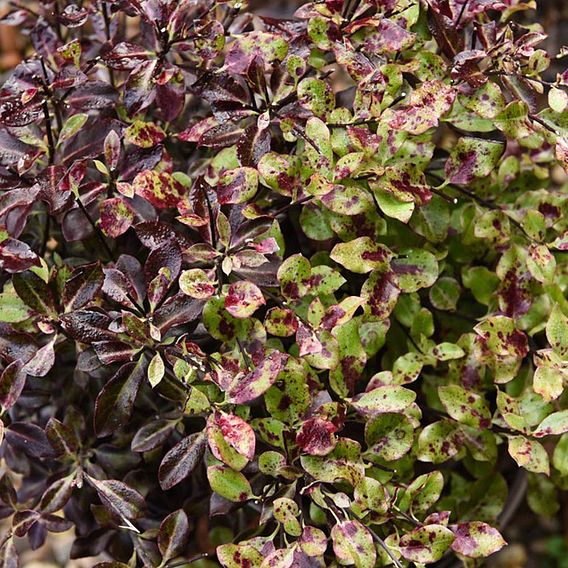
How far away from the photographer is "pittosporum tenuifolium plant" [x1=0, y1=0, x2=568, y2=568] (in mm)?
731

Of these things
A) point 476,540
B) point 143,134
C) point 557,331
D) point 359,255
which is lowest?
point 476,540

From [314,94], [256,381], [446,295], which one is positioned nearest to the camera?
[256,381]

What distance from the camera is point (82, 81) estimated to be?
79cm

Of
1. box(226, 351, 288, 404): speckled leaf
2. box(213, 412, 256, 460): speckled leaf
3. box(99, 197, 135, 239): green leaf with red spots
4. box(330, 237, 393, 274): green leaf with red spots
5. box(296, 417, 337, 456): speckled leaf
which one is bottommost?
box(296, 417, 337, 456): speckled leaf

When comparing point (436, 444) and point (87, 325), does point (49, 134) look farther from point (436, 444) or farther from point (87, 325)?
point (436, 444)

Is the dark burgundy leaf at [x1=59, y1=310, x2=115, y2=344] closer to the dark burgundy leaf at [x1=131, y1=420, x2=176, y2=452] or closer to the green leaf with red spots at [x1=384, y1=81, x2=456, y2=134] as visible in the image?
the dark burgundy leaf at [x1=131, y1=420, x2=176, y2=452]

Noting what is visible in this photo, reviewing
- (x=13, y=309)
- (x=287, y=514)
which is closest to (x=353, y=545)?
(x=287, y=514)

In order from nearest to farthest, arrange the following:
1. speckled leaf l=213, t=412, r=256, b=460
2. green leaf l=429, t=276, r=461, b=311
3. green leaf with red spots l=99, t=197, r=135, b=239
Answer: speckled leaf l=213, t=412, r=256, b=460
green leaf with red spots l=99, t=197, r=135, b=239
green leaf l=429, t=276, r=461, b=311

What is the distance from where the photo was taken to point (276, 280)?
76cm

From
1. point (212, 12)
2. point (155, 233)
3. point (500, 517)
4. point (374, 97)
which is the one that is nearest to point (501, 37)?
point (374, 97)

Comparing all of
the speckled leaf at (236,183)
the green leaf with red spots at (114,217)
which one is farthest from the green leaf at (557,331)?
the green leaf with red spots at (114,217)

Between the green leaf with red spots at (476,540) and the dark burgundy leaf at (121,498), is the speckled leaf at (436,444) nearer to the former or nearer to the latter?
the green leaf with red spots at (476,540)

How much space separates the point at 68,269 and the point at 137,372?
15 cm

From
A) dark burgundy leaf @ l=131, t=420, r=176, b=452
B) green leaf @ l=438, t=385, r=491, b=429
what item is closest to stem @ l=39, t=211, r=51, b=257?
dark burgundy leaf @ l=131, t=420, r=176, b=452
